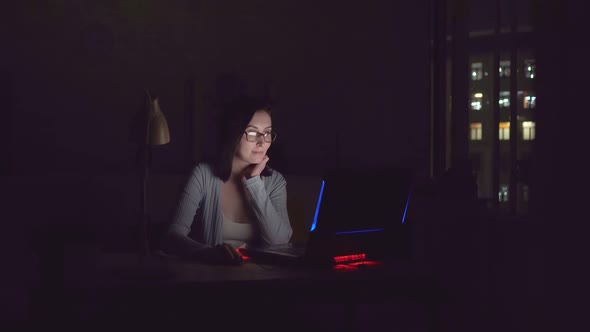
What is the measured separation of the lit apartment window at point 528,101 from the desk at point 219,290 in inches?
56.0

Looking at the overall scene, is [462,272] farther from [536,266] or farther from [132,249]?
[132,249]

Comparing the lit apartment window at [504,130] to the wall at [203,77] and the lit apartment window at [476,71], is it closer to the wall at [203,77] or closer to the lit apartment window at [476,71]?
the lit apartment window at [476,71]

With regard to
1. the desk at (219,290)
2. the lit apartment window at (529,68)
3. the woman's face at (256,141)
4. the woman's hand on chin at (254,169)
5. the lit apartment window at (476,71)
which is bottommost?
the desk at (219,290)

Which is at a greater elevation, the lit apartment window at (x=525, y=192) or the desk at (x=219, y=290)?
the lit apartment window at (x=525, y=192)

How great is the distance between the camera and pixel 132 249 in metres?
2.60

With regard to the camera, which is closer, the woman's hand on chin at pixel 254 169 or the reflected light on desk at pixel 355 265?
the reflected light on desk at pixel 355 265

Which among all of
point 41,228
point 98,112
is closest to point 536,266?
point 41,228

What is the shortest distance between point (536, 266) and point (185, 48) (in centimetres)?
283

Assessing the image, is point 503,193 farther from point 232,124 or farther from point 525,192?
point 232,124

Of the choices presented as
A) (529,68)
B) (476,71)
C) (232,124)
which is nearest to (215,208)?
(232,124)

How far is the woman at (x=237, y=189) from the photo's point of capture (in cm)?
288

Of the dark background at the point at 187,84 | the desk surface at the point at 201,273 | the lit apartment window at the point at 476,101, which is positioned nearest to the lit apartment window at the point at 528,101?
the lit apartment window at the point at 476,101

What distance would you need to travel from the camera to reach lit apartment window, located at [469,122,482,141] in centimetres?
414

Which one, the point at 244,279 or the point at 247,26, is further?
the point at 247,26
